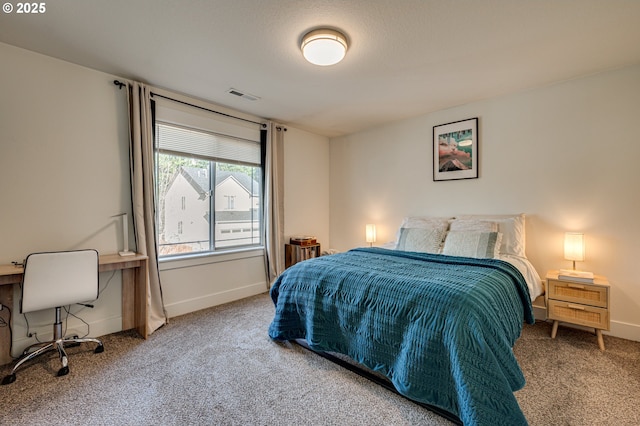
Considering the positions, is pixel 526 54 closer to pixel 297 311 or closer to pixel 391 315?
pixel 391 315

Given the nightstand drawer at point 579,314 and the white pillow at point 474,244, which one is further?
the white pillow at point 474,244

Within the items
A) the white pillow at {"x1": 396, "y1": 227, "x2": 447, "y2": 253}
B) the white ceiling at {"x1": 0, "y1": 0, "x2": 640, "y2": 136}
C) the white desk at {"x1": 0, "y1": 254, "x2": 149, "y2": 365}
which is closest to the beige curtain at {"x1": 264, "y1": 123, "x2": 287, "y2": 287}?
the white ceiling at {"x1": 0, "y1": 0, "x2": 640, "y2": 136}

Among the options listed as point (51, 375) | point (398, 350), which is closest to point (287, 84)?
point (398, 350)

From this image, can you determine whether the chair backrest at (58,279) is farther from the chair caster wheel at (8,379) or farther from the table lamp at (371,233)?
the table lamp at (371,233)

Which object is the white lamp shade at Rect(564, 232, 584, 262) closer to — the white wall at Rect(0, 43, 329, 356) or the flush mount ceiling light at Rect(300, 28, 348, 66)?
the flush mount ceiling light at Rect(300, 28, 348, 66)

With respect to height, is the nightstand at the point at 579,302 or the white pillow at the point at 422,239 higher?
the white pillow at the point at 422,239

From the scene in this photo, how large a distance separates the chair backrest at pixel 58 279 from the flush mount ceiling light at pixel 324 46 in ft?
7.79

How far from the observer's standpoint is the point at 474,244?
2785 mm

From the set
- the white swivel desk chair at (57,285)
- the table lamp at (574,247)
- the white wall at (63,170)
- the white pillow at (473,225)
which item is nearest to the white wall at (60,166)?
the white wall at (63,170)

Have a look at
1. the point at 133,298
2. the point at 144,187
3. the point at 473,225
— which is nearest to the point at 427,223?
the point at 473,225

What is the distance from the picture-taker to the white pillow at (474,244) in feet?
8.89

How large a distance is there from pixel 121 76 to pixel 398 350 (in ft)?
11.5

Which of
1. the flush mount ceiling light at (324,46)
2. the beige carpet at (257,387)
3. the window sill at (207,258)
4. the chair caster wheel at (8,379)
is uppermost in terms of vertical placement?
the flush mount ceiling light at (324,46)

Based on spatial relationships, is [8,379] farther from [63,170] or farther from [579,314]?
[579,314]
